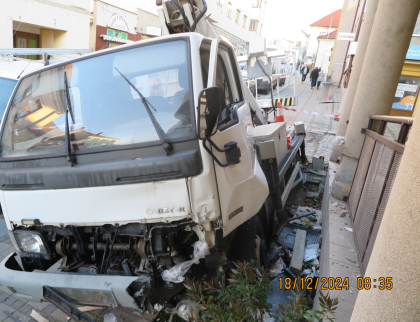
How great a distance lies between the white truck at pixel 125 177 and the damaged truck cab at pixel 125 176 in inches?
0.4

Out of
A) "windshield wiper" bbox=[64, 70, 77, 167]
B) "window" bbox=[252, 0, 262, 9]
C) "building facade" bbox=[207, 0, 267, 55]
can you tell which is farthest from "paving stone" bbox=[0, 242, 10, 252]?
"window" bbox=[252, 0, 262, 9]

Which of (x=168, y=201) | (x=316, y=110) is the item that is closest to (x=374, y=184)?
(x=168, y=201)

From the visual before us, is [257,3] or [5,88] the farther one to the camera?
[257,3]

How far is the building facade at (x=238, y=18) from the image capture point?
29.2 meters

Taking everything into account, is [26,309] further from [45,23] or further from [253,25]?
[253,25]

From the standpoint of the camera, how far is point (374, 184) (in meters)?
3.00

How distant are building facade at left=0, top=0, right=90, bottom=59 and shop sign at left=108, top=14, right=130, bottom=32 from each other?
7.32ft

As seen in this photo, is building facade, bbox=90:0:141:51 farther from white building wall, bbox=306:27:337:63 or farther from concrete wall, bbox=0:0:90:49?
white building wall, bbox=306:27:337:63

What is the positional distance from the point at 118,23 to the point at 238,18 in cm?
2312

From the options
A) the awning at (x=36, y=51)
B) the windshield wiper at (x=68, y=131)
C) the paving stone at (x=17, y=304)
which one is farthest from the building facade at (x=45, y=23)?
the paving stone at (x=17, y=304)

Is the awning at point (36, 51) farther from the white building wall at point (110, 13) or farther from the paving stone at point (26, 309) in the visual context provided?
the white building wall at point (110, 13)

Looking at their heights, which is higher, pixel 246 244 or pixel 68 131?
pixel 68 131

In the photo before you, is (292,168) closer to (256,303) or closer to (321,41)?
(256,303)

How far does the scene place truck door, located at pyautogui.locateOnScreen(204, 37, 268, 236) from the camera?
2.38 metres
